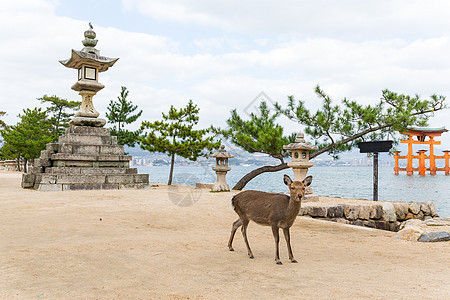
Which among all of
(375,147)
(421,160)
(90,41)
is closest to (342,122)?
(375,147)

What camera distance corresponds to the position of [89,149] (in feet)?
52.6

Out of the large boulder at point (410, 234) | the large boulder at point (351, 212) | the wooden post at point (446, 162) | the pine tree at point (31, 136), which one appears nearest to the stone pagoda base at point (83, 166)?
the large boulder at point (351, 212)

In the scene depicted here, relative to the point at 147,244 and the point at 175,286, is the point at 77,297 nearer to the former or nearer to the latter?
the point at 175,286

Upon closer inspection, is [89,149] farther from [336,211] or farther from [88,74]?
[336,211]

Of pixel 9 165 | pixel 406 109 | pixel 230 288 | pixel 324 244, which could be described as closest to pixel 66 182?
pixel 324 244

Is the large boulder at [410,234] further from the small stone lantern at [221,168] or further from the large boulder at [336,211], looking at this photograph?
the small stone lantern at [221,168]

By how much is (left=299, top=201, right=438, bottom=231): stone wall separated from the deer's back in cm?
514

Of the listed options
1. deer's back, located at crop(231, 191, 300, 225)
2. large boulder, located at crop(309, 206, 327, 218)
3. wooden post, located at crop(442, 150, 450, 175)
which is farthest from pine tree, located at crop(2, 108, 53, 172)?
wooden post, located at crop(442, 150, 450, 175)

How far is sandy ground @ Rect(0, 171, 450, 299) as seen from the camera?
11.3 feet

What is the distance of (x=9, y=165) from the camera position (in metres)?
43.3

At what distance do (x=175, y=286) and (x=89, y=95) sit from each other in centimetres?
1538

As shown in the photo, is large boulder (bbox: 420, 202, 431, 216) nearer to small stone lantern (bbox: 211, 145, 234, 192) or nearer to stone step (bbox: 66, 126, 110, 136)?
small stone lantern (bbox: 211, 145, 234, 192)

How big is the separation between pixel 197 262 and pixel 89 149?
13.0 meters

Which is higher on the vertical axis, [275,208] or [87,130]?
[87,130]
